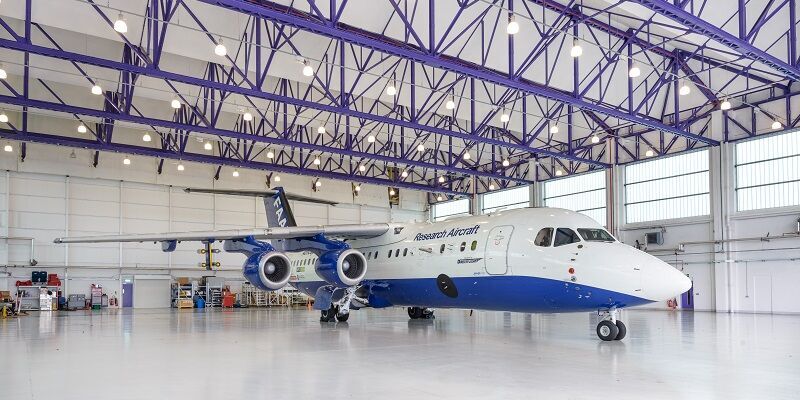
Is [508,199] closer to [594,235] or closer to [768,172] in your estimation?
[768,172]

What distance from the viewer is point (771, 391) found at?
7539 mm

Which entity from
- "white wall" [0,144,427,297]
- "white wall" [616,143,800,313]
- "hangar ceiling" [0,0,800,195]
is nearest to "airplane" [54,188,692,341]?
"hangar ceiling" [0,0,800,195]

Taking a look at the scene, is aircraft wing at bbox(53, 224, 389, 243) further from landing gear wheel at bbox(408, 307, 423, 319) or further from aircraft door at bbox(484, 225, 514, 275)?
aircraft door at bbox(484, 225, 514, 275)

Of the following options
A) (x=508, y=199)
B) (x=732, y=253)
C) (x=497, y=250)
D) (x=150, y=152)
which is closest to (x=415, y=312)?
(x=497, y=250)

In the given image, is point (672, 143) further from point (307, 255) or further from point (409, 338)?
point (409, 338)

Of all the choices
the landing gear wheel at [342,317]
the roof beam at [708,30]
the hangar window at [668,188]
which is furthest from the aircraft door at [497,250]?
the hangar window at [668,188]

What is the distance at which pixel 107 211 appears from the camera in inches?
1468

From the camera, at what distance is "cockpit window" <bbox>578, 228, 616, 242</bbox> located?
13742 millimetres

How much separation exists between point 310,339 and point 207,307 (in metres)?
27.3

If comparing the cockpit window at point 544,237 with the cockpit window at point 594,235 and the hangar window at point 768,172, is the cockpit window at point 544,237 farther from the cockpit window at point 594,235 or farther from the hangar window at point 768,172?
the hangar window at point 768,172

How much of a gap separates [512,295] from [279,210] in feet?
41.9

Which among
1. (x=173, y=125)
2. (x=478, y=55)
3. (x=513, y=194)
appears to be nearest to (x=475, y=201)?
(x=513, y=194)

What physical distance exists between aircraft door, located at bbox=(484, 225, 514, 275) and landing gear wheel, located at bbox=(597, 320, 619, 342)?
7.86 feet

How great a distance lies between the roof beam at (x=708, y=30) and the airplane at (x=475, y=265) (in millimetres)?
5211
